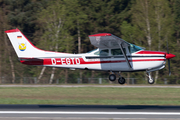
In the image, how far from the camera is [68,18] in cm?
4047

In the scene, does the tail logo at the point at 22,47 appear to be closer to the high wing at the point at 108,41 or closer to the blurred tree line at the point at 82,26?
the high wing at the point at 108,41

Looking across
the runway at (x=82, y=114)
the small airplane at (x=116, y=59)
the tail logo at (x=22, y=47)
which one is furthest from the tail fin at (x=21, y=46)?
the runway at (x=82, y=114)

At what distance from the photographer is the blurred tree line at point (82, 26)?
36.8 metres

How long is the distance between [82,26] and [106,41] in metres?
27.6

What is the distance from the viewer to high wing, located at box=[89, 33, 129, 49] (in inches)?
596

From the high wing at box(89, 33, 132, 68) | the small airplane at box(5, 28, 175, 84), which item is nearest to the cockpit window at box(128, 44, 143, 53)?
the small airplane at box(5, 28, 175, 84)

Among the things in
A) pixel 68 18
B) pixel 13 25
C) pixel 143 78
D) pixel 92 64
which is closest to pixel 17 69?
pixel 13 25

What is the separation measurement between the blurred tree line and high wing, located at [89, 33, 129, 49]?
68.1ft

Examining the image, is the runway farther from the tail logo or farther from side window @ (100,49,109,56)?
the tail logo

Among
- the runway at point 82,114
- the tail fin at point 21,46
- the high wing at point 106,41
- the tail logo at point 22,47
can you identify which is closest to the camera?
→ the runway at point 82,114

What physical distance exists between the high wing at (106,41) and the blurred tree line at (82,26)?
68.1ft

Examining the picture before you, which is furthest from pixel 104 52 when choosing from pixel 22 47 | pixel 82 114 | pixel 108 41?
pixel 22 47

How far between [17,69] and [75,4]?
13681 mm
